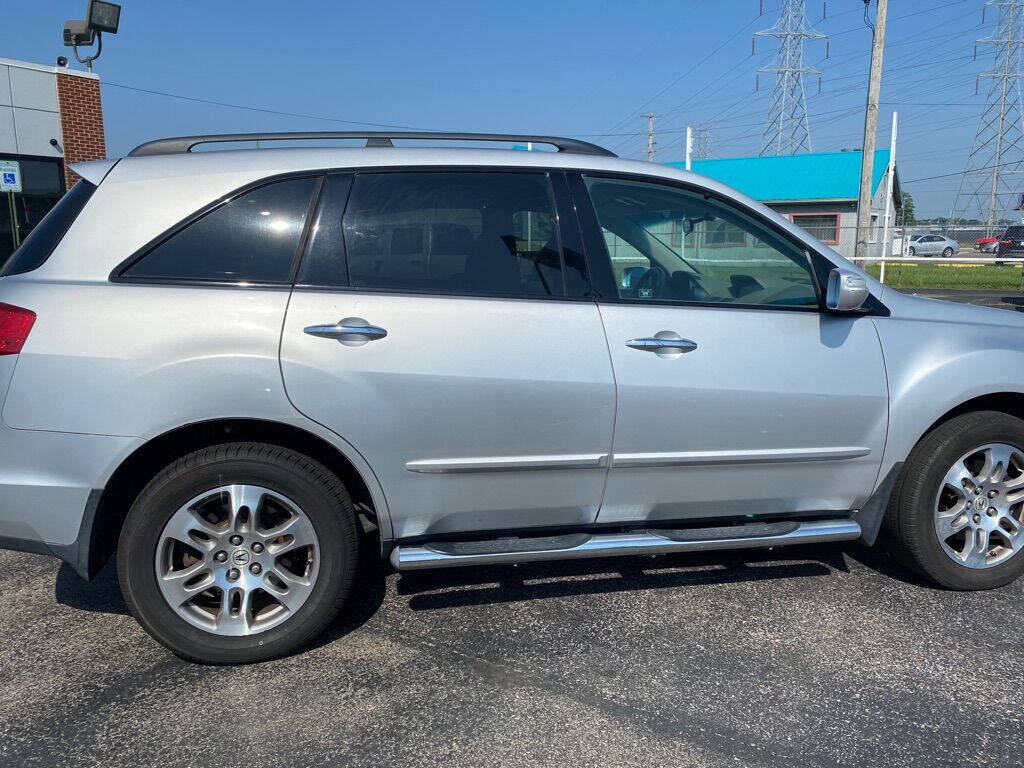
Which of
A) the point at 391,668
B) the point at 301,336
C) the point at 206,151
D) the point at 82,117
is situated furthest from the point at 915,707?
the point at 82,117

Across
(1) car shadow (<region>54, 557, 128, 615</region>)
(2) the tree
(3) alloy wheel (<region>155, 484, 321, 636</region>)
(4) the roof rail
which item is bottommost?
(1) car shadow (<region>54, 557, 128, 615</region>)

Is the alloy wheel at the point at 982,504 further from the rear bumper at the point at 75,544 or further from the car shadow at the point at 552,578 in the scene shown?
the rear bumper at the point at 75,544

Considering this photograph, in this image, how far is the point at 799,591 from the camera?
3.76 m

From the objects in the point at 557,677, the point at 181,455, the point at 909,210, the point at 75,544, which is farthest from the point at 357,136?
the point at 909,210

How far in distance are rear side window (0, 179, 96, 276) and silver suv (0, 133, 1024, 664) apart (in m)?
0.02

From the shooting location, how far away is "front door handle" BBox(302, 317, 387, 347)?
9.85 ft

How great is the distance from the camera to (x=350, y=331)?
3020mm

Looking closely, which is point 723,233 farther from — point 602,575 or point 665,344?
point 602,575

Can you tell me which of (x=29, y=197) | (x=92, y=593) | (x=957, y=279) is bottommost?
(x=92, y=593)

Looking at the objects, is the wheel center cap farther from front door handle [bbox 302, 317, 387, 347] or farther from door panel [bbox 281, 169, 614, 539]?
front door handle [bbox 302, 317, 387, 347]

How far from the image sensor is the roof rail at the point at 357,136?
3295 millimetres

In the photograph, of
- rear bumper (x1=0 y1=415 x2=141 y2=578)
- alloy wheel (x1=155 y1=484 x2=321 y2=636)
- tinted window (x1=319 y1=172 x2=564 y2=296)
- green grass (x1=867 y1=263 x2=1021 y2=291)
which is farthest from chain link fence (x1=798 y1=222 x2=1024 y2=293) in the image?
rear bumper (x1=0 y1=415 x2=141 y2=578)

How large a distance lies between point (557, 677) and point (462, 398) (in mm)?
1078

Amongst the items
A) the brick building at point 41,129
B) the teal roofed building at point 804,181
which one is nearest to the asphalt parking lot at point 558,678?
the brick building at point 41,129
